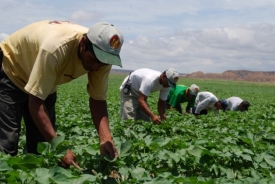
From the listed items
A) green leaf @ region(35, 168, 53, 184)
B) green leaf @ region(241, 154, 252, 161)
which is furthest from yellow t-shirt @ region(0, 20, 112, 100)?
green leaf @ region(241, 154, 252, 161)

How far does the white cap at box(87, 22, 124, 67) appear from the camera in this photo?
10.2 ft

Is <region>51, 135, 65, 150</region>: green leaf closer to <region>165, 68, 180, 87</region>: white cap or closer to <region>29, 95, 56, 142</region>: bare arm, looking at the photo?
<region>29, 95, 56, 142</region>: bare arm

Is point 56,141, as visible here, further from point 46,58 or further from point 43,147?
point 46,58

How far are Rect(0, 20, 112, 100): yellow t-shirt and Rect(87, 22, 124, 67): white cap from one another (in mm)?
224

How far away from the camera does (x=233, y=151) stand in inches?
149

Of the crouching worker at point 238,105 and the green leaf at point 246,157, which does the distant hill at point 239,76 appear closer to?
the crouching worker at point 238,105

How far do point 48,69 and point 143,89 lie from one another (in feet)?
11.9

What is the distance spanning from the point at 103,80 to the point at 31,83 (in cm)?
71

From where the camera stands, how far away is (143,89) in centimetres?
676

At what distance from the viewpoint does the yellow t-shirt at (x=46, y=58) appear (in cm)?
320

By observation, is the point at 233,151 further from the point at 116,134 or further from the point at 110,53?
the point at 116,134

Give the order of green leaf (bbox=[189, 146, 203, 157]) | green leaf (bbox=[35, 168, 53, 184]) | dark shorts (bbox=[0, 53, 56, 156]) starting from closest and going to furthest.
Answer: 1. green leaf (bbox=[35, 168, 53, 184])
2. green leaf (bbox=[189, 146, 203, 157])
3. dark shorts (bbox=[0, 53, 56, 156])

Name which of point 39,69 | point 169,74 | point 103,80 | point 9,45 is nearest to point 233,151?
point 103,80

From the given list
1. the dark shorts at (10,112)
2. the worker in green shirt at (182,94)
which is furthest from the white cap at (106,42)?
the worker in green shirt at (182,94)
